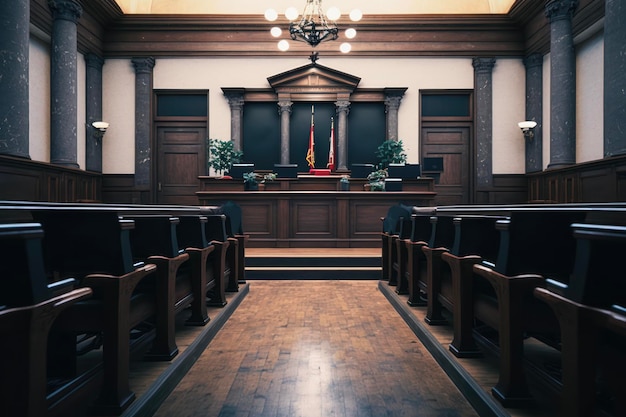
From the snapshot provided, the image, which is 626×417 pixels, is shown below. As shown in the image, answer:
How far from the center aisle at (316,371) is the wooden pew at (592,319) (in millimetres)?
704

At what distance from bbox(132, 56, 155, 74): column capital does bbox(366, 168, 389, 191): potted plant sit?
521 centimetres

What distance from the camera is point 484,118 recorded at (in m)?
9.20

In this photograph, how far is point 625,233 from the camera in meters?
0.99

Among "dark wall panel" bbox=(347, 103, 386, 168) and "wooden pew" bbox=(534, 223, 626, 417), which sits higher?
"dark wall panel" bbox=(347, 103, 386, 168)

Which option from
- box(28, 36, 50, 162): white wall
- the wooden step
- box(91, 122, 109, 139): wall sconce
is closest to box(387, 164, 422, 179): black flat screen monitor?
the wooden step

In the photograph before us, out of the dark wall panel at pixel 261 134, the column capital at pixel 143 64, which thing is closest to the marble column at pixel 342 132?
the dark wall panel at pixel 261 134

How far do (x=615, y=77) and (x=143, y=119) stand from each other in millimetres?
8081

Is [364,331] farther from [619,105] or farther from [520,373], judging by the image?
[619,105]

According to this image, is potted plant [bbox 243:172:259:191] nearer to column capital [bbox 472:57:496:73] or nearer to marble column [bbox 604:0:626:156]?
marble column [bbox 604:0:626:156]

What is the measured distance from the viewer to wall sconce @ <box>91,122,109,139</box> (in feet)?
28.6

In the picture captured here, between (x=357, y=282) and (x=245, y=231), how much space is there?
2.47m

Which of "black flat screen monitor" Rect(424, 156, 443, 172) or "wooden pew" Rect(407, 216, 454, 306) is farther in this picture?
"black flat screen monitor" Rect(424, 156, 443, 172)

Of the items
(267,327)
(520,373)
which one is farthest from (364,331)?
(520,373)

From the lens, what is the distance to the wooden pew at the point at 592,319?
1110 millimetres
